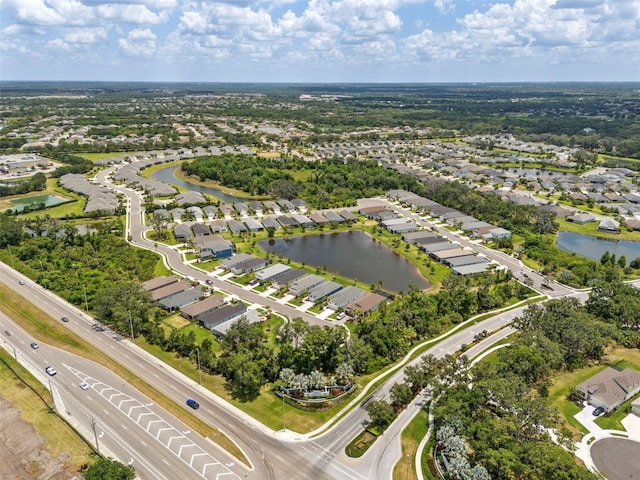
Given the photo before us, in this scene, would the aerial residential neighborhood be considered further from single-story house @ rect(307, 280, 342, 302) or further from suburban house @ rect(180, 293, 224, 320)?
suburban house @ rect(180, 293, 224, 320)

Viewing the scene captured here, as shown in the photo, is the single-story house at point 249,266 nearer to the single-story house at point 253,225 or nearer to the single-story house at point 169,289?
the single-story house at point 169,289

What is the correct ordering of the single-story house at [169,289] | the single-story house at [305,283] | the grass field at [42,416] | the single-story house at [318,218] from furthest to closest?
the single-story house at [318,218], the single-story house at [305,283], the single-story house at [169,289], the grass field at [42,416]

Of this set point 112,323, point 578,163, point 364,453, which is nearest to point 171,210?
point 112,323

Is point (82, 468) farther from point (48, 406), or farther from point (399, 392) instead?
point (399, 392)

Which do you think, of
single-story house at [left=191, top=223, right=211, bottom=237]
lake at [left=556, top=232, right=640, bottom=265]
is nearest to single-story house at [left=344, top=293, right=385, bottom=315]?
single-story house at [left=191, top=223, right=211, bottom=237]

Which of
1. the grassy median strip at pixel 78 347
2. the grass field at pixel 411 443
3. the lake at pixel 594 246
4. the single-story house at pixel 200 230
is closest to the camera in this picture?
the grass field at pixel 411 443

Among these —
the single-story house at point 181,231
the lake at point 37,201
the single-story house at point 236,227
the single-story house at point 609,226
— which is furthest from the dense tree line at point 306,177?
the single-story house at point 609,226
